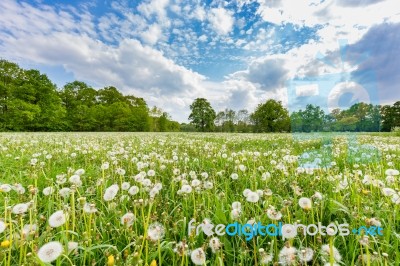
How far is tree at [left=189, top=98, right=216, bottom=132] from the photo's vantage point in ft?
279

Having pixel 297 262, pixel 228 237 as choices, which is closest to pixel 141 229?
pixel 228 237

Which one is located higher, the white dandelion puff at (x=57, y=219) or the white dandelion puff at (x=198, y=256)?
the white dandelion puff at (x=57, y=219)

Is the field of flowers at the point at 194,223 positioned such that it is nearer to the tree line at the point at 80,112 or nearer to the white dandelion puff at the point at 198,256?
the white dandelion puff at the point at 198,256

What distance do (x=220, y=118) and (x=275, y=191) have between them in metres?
93.6

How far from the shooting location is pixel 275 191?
2719 mm

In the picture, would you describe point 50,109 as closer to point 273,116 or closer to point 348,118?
point 273,116

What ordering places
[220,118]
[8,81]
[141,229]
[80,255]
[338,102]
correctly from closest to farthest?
[80,255] → [141,229] → [338,102] → [8,81] → [220,118]

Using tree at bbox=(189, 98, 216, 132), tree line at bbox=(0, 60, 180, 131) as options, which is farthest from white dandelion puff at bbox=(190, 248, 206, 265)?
tree at bbox=(189, 98, 216, 132)

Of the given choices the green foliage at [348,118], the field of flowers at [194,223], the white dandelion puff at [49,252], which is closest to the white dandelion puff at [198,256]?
the field of flowers at [194,223]

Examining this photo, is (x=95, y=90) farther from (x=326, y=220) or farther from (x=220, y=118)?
(x=326, y=220)

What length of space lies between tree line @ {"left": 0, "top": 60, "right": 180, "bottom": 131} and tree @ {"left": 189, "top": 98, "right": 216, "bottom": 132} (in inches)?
757

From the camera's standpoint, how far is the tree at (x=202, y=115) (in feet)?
279

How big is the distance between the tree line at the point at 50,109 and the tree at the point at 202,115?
19238 millimetres

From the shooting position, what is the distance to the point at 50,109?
5038 centimetres
